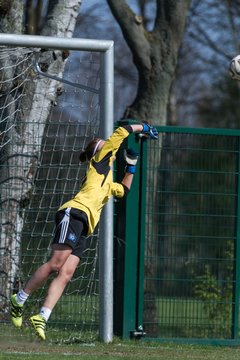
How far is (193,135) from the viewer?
40.7 feet

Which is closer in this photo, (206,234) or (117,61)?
(206,234)

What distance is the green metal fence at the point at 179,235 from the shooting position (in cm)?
1205

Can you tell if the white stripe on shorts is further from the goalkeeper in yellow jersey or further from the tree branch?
the tree branch

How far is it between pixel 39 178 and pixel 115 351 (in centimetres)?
232

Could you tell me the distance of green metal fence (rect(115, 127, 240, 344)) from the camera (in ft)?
39.5

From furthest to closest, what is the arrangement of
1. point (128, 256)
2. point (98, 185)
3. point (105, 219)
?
1. point (128, 256)
2. point (105, 219)
3. point (98, 185)

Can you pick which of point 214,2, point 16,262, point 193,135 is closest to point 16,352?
point 16,262

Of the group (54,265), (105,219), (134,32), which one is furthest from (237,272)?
(134,32)

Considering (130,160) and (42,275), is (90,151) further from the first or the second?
(42,275)

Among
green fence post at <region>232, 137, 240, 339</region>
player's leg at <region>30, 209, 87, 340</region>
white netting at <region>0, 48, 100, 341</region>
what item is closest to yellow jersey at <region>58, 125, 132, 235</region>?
player's leg at <region>30, 209, 87, 340</region>

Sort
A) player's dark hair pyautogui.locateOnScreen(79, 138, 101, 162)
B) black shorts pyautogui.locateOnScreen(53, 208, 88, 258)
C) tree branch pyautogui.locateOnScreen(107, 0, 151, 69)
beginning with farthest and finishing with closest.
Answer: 1. tree branch pyautogui.locateOnScreen(107, 0, 151, 69)
2. player's dark hair pyautogui.locateOnScreen(79, 138, 101, 162)
3. black shorts pyautogui.locateOnScreen(53, 208, 88, 258)

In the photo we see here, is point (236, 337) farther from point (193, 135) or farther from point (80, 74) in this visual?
point (80, 74)

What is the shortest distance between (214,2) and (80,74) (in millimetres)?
18579

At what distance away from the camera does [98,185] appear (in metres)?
10.6
